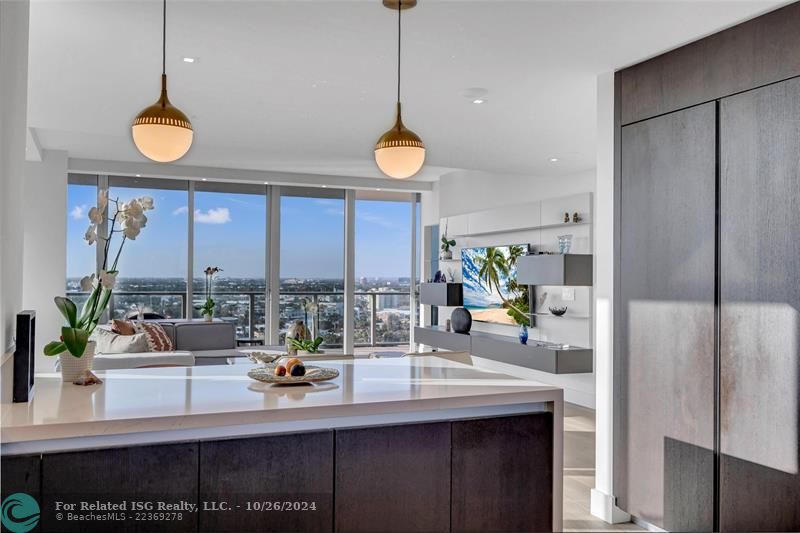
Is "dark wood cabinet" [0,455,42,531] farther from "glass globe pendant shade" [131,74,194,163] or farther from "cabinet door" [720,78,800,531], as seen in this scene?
"cabinet door" [720,78,800,531]

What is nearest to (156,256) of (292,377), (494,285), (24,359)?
(494,285)

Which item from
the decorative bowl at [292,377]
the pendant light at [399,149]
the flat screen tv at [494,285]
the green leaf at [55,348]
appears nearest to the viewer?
the green leaf at [55,348]

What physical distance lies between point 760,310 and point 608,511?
Answer: 1.42 metres

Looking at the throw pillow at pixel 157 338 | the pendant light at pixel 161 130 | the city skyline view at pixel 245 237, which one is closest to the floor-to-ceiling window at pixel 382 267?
the city skyline view at pixel 245 237

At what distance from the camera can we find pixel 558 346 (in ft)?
20.6

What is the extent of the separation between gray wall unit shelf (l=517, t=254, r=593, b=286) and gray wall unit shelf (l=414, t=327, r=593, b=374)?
2.12 feet

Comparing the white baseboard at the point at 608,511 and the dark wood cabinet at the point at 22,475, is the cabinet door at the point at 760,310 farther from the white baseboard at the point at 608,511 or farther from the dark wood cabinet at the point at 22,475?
the dark wood cabinet at the point at 22,475

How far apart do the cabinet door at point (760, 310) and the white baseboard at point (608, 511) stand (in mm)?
648

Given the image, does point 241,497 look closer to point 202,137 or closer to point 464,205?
point 202,137

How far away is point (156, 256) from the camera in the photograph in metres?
8.22

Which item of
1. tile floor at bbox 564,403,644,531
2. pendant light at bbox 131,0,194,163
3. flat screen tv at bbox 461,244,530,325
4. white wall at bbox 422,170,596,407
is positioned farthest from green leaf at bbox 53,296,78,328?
flat screen tv at bbox 461,244,530,325

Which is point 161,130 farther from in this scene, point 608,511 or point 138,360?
point 608,511

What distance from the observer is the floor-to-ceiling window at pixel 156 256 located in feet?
26.5

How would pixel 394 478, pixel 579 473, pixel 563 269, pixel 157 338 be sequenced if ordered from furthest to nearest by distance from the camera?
1. pixel 563 269
2. pixel 157 338
3. pixel 579 473
4. pixel 394 478
